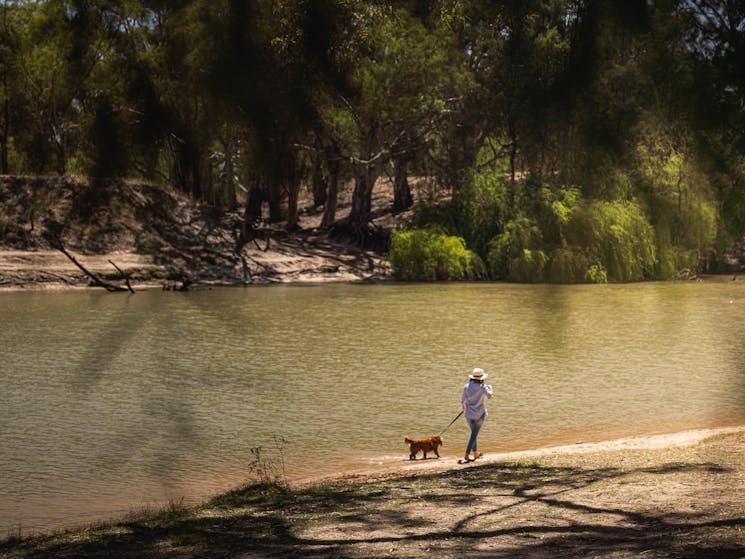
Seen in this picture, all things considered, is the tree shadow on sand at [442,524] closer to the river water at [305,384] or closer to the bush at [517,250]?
the river water at [305,384]

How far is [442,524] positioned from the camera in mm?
7992

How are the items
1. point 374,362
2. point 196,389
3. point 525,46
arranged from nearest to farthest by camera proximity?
point 525,46
point 196,389
point 374,362

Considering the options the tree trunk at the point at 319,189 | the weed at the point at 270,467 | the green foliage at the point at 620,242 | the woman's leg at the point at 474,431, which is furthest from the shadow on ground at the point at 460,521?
the tree trunk at the point at 319,189

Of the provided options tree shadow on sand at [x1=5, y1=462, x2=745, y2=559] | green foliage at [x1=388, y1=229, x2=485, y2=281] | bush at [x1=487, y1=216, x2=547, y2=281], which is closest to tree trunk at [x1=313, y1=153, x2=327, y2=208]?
green foliage at [x1=388, y1=229, x2=485, y2=281]

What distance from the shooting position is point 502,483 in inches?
404

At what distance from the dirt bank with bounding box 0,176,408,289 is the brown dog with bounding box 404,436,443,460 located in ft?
89.5

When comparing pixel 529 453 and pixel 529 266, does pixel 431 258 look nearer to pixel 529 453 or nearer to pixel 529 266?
pixel 529 266

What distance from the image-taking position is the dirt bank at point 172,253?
136 ft

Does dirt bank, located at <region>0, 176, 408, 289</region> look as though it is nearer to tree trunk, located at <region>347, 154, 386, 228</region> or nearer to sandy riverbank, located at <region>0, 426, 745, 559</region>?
tree trunk, located at <region>347, 154, 386, 228</region>

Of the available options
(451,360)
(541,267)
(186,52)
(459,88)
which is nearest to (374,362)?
(451,360)

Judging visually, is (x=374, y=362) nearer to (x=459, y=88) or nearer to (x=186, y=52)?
(x=186, y=52)

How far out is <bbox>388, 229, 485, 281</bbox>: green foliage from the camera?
44.2m

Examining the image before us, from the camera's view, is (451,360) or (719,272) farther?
(719,272)

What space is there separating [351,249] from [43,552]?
139ft
